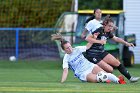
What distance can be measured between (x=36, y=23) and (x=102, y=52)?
1779 centimetres

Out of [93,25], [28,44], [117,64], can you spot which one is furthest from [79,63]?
[28,44]

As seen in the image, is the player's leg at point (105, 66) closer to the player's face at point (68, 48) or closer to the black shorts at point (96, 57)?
the black shorts at point (96, 57)

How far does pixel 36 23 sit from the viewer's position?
109ft

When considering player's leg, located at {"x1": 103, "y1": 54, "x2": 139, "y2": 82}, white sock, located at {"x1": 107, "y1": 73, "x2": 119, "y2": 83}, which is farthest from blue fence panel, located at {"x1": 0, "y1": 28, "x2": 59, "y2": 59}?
white sock, located at {"x1": 107, "y1": 73, "x2": 119, "y2": 83}

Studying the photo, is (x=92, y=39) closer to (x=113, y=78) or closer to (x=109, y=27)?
(x=109, y=27)

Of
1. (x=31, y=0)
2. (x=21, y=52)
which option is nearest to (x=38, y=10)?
(x=31, y=0)

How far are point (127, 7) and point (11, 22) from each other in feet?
24.1

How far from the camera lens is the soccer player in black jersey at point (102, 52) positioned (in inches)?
605

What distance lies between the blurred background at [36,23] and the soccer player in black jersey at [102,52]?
10591 mm

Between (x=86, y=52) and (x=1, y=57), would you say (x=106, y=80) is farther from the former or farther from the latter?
(x=1, y=57)

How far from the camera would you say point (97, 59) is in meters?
15.6

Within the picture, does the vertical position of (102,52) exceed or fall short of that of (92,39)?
it falls short

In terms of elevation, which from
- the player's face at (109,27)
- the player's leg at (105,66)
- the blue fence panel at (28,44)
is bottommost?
the blue fence panel at (28,44)

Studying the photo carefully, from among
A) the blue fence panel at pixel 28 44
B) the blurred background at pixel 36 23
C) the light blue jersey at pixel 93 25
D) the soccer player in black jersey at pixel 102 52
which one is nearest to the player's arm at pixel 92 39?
the soccer player in black jersey at pixel 102 52
